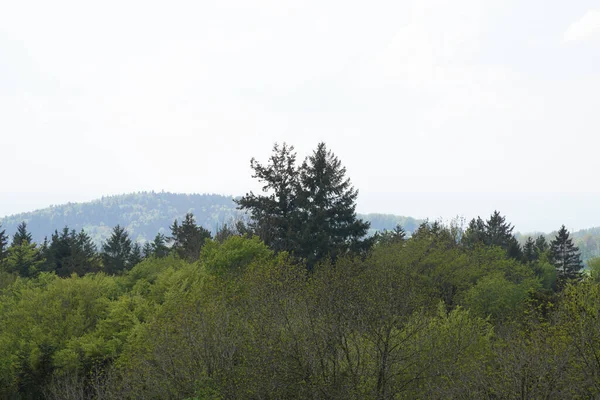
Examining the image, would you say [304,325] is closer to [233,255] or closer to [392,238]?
[233,255]

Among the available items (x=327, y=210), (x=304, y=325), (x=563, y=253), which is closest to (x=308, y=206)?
(x=327, y=210)

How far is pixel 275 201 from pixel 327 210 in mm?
5536

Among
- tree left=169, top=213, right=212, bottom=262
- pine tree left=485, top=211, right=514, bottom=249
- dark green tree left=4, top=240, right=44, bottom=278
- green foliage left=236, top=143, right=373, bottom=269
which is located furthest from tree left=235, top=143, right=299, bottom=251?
pine tree left=485, top=211, right=514, bottom=249

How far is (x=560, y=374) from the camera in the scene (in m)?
15.4

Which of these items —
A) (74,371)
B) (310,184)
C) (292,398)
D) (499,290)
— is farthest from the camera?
(310,184)

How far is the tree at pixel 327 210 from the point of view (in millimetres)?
45281

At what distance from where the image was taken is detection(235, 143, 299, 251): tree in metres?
46.8

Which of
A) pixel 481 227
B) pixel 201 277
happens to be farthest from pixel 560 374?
pixel 481 227

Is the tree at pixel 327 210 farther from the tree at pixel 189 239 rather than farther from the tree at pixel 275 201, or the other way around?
the tree at pixel 189 239

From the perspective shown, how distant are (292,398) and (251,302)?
5915 mm

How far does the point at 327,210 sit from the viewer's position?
4694cm

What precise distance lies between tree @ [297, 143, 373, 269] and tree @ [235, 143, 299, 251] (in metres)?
1.17

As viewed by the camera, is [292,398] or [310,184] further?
[310,184]

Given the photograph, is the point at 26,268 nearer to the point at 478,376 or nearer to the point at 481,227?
the point at 478,376
